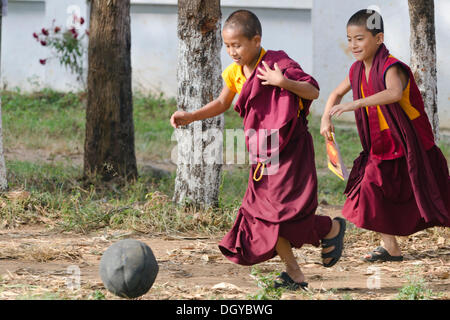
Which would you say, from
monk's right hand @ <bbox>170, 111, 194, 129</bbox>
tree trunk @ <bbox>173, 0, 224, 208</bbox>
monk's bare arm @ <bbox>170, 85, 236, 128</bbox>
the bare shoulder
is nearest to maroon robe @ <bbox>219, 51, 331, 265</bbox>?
monk's bare arm @ <bbox>170, 85, 236, 128</bbox>

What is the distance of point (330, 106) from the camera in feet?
15.6

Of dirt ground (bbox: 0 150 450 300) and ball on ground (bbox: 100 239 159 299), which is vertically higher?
ball on ground (bbox: 100 239 159 299)

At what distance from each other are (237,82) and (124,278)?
4.95 feet

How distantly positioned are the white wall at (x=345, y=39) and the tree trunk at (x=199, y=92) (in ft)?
24.0

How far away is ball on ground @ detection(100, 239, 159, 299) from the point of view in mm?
3592

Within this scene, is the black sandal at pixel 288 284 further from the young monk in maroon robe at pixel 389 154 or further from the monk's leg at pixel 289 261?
the young monk in maroon robe at pixel 389 154

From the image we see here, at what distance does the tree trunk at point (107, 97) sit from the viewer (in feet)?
24.8

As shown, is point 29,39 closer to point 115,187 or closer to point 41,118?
point 41,118

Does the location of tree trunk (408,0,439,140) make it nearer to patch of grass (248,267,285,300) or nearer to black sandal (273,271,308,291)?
black sandal (273,271,308,291)

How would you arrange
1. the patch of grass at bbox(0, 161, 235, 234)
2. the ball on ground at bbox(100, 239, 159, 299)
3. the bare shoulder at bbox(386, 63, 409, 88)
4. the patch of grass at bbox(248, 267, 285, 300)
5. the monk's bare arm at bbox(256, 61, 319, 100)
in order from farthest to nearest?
the patch of grass at bbox(0, 161, 235, 234) < the bare shoulder at bbox(386, 63, 409, 88) < the monk's bare arm at bbox(256, 61, 319, 100) < the patch of grass at bbox(248, 267, 285, 300) < the ball on ground at bbox(100, 239, 159, 299)

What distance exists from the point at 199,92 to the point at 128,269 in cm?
276

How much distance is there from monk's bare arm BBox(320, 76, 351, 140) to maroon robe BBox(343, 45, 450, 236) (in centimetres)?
9

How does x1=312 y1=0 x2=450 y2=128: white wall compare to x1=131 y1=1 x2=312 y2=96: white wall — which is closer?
x1=312 y1=0 x2=450 y2=128: white wall

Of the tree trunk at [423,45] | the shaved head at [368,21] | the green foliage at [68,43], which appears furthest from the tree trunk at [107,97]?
the green foliage at [68,43]
